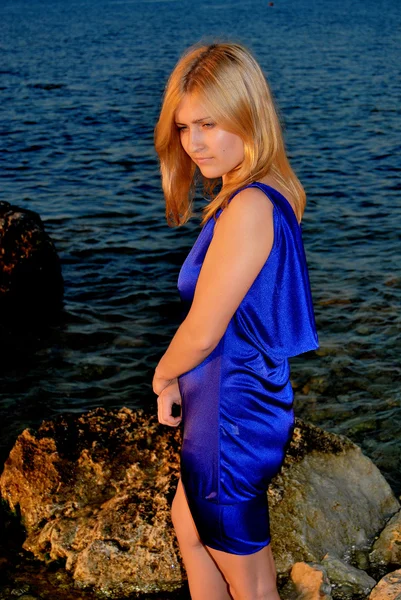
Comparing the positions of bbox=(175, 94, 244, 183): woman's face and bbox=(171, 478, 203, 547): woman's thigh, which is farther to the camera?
bbox=(171, 478, 203, 547): woman's thigh

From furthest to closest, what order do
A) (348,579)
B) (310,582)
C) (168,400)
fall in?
(348,579) < (310,582) < (168,400)

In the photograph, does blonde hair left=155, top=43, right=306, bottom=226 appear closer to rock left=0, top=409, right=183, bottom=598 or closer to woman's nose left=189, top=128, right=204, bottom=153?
woman's nose left=189, top=128, right=204, bottom=153

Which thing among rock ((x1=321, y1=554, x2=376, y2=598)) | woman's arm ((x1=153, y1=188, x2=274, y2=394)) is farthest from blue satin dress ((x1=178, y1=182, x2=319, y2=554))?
rock ((x1=321, y1=554, x2=376, y2=598))

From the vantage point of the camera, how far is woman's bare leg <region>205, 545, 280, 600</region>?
96.9 inches

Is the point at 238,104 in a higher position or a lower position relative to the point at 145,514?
higher

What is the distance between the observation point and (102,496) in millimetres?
3918

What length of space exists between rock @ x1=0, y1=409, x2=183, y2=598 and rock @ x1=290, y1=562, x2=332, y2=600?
0.55 meters

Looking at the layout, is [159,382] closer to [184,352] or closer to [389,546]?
[184,352]

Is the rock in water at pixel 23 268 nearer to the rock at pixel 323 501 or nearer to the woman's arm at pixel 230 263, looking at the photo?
the rock at pixel 323 501

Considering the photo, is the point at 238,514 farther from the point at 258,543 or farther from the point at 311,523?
the point at 311,523

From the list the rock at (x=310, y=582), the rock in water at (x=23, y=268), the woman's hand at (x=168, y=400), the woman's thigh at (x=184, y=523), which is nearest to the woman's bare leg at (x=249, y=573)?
the woman's thigh at (x=184, y=523)

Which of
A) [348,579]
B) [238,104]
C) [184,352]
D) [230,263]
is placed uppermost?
[238,104]

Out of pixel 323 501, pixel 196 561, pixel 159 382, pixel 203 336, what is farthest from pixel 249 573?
pixel 323 501

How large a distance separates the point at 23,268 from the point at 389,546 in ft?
16.5
